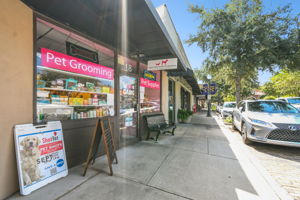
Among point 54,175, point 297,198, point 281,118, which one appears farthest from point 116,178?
point 281,118

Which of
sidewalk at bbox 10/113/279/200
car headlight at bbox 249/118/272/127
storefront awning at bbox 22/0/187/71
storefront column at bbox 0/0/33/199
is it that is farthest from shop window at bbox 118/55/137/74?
car headlight at bbox 249/118/272/127

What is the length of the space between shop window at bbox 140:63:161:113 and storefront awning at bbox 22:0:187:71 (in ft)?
4.74

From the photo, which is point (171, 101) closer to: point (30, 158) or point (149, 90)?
point (149, 90)

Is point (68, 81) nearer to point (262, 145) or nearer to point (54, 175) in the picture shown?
point (54, 175)

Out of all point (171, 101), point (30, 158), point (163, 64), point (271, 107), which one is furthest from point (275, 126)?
point (30, 158)

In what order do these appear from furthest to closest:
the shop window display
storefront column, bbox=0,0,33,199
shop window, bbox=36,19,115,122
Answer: the shop window display < shop window, bbox=36,19,115,122 < storefront column, bbox=0,0,33,199

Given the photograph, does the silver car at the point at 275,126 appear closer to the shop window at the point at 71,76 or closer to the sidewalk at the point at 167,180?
the sidewalk at the point at 167,180

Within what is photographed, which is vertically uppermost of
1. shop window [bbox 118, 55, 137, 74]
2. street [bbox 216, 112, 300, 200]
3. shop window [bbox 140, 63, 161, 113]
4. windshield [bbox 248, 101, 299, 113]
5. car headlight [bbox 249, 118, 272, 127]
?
shop window [bbox 118, 55, 137, 74]

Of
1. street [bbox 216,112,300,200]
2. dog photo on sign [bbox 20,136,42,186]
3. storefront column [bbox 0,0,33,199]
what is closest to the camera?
storefront column [bbox 0,0,33,199]

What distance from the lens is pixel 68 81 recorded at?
2.63 metres

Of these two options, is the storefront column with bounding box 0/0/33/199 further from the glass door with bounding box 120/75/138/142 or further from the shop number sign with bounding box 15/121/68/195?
the glass door with bounding box 120/75/138/142

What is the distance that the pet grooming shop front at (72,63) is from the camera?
176 centimetres

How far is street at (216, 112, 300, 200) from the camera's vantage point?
2.09 metres

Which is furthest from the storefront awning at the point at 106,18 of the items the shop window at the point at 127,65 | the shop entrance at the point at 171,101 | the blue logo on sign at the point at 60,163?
the shop entrance at the point at 171,101
